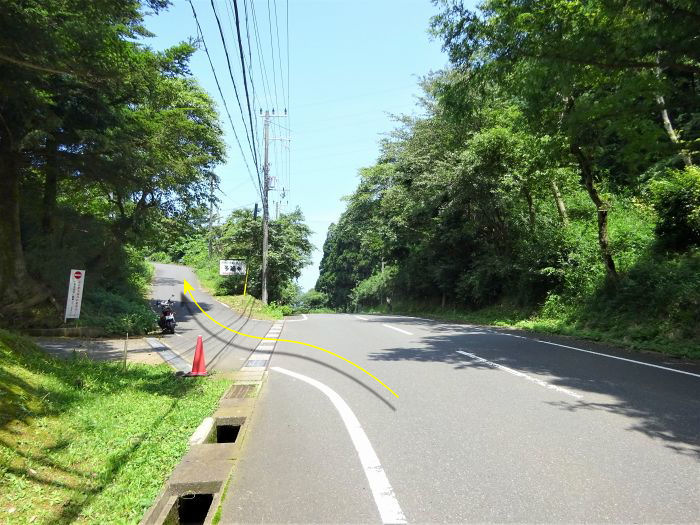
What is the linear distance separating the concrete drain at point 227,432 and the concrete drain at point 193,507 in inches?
66.2

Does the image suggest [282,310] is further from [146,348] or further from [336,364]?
[336,364]

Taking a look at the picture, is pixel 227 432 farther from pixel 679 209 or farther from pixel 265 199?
pixel 265 199

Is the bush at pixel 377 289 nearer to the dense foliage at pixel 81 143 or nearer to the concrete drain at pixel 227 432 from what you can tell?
the dense foliage at pixel 81 143

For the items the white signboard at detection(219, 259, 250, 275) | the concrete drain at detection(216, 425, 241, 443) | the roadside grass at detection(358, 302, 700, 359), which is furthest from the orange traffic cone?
the white signboard at detection(219, 259, 250, 275)

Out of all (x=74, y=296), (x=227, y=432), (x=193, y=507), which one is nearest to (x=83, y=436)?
(x=227, y=432)

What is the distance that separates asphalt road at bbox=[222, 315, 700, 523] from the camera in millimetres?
3438

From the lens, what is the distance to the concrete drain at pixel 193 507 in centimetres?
380

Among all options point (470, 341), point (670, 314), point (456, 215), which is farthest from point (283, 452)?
point (456, 215)

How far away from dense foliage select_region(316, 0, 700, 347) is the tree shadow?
328cm

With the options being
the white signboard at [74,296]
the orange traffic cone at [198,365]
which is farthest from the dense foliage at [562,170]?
the white signboard at [74,296]

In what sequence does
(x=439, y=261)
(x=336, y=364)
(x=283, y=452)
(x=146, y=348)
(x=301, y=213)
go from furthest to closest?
(x=301, y=213) → (x=439, y=261) → (x=146, y=348) → (x=336, y=364) → (x=283, y=452)

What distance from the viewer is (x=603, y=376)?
7.62 metres

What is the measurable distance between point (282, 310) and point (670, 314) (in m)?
20.9

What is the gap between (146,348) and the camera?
13.0 m
